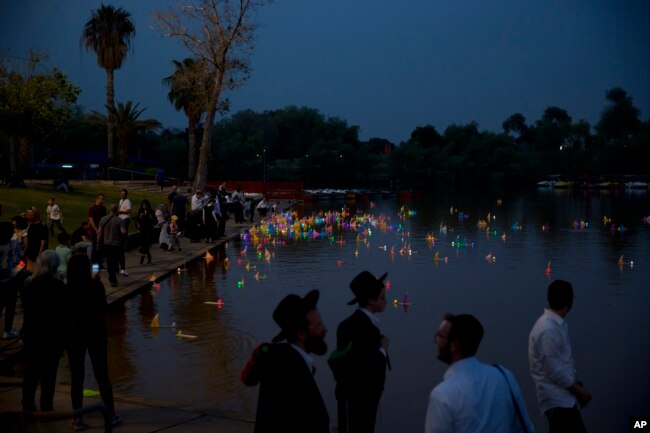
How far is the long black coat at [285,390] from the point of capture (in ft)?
16.4

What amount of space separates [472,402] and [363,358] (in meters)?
2.07

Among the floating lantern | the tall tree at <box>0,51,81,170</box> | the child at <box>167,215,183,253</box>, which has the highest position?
the tall tree at <box>0,51,81,170</box>

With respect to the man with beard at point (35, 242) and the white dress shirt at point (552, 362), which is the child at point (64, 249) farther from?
the white dress shirt at point (552, 362)

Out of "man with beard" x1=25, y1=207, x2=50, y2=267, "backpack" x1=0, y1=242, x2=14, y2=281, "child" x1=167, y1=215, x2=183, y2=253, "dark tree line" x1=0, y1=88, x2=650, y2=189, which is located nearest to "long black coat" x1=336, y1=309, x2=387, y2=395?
"backpack" x1=0, y1=242, x2=14, y2=281

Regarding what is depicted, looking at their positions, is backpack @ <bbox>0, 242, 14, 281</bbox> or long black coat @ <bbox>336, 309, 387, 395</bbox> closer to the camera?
long black coat @ <bbox>336, 309, 387, 395</bbox>

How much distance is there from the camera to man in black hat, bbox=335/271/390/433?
6371 millimetres

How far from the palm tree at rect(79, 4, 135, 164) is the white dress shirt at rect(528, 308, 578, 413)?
59858 mm

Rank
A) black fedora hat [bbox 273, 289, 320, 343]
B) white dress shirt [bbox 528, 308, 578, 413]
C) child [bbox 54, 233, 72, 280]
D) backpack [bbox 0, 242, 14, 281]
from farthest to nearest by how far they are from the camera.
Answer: child [bbox 54, 233, 72, 280]
backpack [bbox 0, 242, 14, 281]
white dress shirt [bbox 528, 308, 578, 413]
black fedora hat [bbox 273, 289, 320, 343]

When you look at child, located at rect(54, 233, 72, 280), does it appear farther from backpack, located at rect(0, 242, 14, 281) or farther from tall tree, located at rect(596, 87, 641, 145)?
tall tree, located at rect(596, 87, 641, 145)

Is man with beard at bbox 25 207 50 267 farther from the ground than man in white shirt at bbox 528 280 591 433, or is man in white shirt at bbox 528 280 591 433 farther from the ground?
man with beard at bbox 25 207 50 267

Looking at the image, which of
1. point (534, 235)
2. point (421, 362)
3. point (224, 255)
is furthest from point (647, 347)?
point (534, 235)

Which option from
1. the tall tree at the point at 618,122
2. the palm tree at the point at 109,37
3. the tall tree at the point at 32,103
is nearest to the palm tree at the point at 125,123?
the palm tree at the point at 109,37

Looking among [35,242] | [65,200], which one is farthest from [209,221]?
[35,242]

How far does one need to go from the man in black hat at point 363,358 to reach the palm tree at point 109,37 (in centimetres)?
5892
